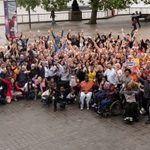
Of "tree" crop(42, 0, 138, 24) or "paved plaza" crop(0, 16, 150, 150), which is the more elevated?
"tree" crop(42, 0, 138, 24)

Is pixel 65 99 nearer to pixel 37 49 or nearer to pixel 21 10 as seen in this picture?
pixel 37 49

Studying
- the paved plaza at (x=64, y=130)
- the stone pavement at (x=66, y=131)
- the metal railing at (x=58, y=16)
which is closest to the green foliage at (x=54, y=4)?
the metal railing at (x=58, y=16)

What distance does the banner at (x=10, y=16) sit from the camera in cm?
2164

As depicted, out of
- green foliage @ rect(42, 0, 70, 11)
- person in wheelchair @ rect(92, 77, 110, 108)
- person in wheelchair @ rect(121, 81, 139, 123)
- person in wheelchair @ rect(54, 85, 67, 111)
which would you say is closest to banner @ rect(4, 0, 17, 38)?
person in wheelchair @ rect(54, 85, 67, 111)

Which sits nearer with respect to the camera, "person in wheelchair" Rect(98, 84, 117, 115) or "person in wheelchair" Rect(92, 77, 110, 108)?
"person in wheelchair" Rect(98, 84, 117, 115)

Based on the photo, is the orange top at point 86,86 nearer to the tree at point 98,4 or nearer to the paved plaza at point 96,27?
the paved plaza at point 96,27

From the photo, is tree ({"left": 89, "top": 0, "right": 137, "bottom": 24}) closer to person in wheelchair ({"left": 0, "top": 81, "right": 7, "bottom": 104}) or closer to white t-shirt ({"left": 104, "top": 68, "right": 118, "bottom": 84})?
white t-shirt ({"left": 104, "top": 68, "right": 118, "bottom": 84})

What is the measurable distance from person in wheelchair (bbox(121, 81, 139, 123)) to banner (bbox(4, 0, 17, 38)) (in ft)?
36.2

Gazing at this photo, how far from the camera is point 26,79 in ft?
51.9

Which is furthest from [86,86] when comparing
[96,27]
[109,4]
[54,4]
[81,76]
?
[54,4]

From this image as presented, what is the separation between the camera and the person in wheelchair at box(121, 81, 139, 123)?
41.3ft

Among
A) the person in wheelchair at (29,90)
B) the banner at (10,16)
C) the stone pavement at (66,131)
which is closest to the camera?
the stone pavement at (66,131)

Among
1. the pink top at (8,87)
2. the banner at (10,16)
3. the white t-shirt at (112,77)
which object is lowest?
the pink top at (8,87)

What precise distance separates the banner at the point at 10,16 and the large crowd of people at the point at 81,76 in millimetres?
4006
